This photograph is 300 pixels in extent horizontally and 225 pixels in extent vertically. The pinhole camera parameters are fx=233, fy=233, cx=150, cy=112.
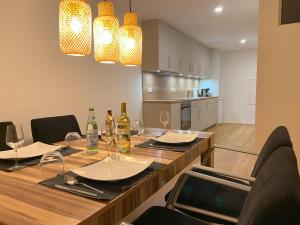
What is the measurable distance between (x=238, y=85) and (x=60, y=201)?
24.7 feet

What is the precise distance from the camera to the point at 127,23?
1.64 m

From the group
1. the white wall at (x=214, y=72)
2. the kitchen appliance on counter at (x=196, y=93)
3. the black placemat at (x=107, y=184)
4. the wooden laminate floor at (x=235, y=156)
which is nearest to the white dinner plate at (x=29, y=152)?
the black placemat at (x=107, y=184)

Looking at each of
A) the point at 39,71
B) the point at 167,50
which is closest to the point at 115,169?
the point at 39,71

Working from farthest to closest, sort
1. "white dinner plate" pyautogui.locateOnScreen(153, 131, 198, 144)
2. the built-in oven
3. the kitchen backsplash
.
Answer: the built-in oven < the kitchen backsplash < "white dinner plate" pyautogui.locateOnScreen(153, 131, 198, 144)

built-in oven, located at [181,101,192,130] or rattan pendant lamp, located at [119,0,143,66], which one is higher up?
rattan pendant lamp, located at [119,0,143,66]

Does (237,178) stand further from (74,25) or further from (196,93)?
(196,93)

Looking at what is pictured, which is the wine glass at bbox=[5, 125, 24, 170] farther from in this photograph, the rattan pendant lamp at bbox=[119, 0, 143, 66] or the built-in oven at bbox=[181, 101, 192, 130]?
the built-in oven at bbox=[181, 101, 192, 130]

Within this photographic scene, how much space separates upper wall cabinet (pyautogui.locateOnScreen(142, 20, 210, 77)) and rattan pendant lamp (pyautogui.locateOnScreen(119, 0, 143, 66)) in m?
2.56

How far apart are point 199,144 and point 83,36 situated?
1.02m

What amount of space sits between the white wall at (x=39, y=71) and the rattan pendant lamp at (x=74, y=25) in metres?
1.38

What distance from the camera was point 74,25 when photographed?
129 cm

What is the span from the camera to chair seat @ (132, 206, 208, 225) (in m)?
1.14

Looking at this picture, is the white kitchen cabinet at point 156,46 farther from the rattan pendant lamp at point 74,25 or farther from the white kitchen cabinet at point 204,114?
the rattan pendant lamp at point 74,25

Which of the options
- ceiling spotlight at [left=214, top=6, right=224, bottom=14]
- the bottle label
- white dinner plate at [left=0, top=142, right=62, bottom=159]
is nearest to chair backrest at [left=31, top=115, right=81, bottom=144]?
white dinner plate at [left=0, top=142, right=62, bottom=159]
